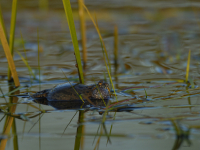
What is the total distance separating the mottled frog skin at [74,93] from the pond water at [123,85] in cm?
10

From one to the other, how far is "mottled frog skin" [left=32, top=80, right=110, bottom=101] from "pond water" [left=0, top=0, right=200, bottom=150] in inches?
4.1

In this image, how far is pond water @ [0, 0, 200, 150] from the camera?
5.63ft

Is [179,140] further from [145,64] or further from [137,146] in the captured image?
[145,64]

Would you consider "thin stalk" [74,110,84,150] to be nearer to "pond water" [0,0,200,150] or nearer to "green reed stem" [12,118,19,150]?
"pond water" [0,0,200,150]

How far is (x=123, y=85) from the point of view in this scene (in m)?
2.97

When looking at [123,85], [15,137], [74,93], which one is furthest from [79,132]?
[123,85]

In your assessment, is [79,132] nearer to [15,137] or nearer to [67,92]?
[15,137]

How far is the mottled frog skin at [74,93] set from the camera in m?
2.57

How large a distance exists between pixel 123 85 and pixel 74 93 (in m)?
0.57

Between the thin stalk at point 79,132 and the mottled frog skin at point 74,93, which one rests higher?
Answer: the mottled frog skin at point 74,93

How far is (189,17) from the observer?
6.71 metres

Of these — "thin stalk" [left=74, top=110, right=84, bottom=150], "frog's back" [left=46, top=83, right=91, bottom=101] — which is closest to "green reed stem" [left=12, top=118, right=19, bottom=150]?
"thin stalk" [left=74, top=110, right=84, bottom=150]

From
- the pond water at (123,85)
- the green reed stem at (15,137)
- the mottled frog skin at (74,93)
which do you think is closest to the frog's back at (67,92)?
the mottled frog skin at (74,93)

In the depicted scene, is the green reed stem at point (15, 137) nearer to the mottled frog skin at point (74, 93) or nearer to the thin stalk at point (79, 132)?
the thin stalk at point (79, 132)
